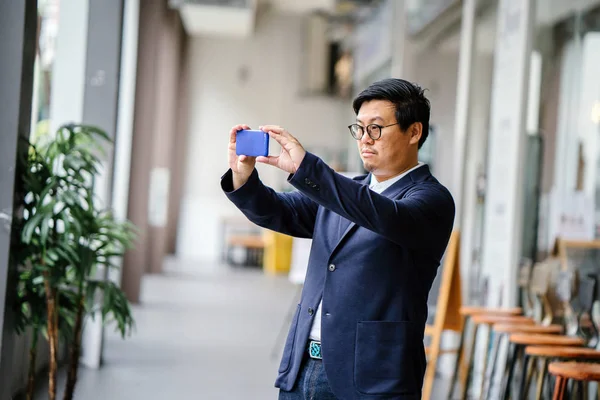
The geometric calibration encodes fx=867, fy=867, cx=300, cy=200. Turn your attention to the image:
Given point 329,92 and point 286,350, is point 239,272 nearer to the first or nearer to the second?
point 329,92

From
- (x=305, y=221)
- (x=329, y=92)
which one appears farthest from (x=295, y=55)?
(x=305, y=221)

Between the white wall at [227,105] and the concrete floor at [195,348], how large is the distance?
18.5 feet

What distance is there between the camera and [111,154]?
625 centimetres

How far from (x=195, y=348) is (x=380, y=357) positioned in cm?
543

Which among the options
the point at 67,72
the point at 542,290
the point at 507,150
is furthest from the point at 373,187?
the point at 67,72

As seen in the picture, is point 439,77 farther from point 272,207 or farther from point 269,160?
point 269,160

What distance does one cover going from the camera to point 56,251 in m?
3.87

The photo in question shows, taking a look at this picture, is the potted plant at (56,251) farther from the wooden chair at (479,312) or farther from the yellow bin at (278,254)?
the yellow bin at (278,254)

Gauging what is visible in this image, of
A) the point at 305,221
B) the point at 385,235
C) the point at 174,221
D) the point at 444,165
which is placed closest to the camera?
the point at 385,235

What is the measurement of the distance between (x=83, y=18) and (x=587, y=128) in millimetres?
3603

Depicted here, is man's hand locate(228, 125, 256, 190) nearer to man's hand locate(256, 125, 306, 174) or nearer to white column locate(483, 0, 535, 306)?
man's hand locate(256, 125, 306, 174)

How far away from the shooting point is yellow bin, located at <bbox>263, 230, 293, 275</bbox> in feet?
50.5

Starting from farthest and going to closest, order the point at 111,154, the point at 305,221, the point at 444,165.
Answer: the point at 444,165 < the point at 111,154 < the point at 305,221

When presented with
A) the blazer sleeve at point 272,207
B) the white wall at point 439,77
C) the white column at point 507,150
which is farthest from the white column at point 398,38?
the blazer sleeve at point 272,207
